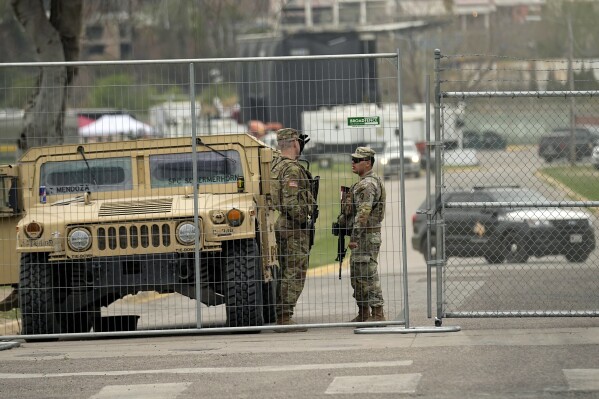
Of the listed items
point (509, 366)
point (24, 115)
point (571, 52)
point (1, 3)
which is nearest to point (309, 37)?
point (571, 52)

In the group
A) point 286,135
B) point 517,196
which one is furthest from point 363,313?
point 517,196

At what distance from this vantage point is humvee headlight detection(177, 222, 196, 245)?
11016mm

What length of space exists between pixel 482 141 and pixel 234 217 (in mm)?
2710

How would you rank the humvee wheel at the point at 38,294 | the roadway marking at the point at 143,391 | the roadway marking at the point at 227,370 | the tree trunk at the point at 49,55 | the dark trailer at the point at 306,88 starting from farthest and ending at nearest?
the tree trunk at the point at 49,55 < the humvee wheel at the point at 38,294 < the dark trailer at the point at 306,88 < the roadway marking at the point at 227,370 < the roadway marking at the point at 143,391

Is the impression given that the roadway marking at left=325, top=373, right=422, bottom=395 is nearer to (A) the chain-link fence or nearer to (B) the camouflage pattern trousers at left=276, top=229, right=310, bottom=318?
(A) the chain-link fence

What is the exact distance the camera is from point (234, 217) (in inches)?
435

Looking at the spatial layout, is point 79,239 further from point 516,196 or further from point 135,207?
point 516,196

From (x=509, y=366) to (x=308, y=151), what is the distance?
141 inches

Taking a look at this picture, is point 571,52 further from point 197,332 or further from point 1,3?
point 197,332

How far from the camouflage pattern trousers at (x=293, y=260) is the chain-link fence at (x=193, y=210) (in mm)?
22

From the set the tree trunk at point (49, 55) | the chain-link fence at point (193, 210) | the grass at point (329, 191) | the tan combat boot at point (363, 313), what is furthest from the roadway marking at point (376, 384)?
the tree trunk at point (49, 55)

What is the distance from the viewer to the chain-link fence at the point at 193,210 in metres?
11.0

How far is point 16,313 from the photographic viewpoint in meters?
12.3

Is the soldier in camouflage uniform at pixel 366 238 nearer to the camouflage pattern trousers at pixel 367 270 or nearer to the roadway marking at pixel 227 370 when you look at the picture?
the camouflage pattern trousers at pixel 367 270
